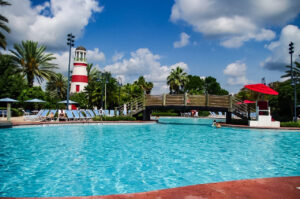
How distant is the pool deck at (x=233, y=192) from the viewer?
3.44 m

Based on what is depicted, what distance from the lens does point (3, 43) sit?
71.6 ft

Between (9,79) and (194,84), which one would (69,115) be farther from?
(194,84)

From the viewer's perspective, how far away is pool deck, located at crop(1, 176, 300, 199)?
11.3 feet

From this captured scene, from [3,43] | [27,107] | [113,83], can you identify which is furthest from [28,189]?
[27,107]

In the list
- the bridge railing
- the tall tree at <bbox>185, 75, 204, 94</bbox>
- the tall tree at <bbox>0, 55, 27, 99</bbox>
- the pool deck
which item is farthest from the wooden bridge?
the tall tree at <bbox>185, 75, 204, 94</bbox>

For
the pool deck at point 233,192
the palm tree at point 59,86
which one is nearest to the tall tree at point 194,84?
the palm tree at point 59,86

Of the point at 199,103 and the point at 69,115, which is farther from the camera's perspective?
the point at 199,103

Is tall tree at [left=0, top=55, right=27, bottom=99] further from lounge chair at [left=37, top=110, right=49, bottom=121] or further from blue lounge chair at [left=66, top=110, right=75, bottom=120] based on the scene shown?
blue lounge chair at [left=66, top=110, right=75, bottom=120]

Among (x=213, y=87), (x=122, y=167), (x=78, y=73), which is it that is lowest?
(x=122, y=167)

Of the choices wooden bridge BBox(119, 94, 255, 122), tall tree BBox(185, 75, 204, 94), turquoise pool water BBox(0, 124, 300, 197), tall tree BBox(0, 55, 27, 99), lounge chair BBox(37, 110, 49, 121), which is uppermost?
tall tree BBox(185, 75, 204, 94)

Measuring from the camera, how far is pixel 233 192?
3.68 meters

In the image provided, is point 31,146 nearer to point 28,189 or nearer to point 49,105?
point 28,189

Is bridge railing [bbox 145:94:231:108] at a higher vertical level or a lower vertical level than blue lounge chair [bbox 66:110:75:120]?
higher

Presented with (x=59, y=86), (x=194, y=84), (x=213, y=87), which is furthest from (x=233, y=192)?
(x=213, y=87)
